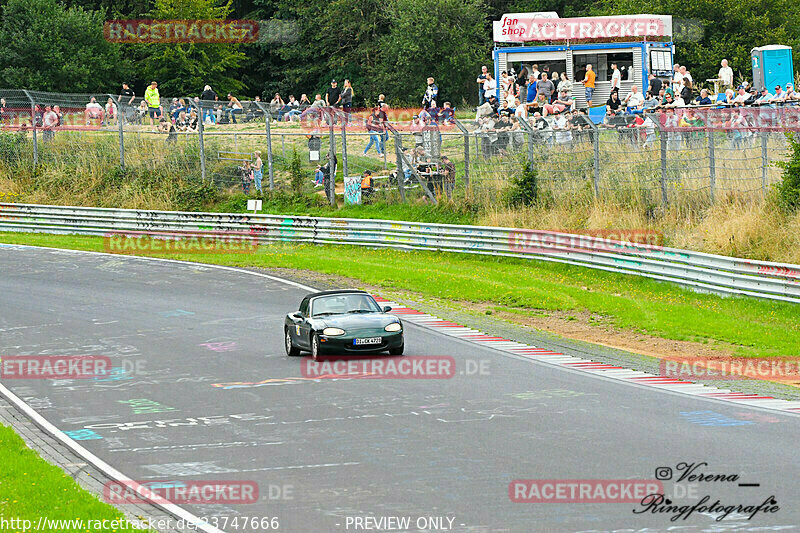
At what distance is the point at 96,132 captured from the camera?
40.8m

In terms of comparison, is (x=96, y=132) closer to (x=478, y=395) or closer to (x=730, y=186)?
(x=730, y=186)

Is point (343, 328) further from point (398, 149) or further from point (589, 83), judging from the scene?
point (589, 83)

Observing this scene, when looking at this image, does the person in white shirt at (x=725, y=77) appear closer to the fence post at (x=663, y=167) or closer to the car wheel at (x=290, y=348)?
the fence post at (x=663, y=167)

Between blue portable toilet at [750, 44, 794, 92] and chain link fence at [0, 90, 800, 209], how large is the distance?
10.9 meters

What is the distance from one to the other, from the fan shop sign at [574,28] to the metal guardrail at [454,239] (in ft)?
33.8

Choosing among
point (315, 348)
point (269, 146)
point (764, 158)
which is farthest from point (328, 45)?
point (315, 348)

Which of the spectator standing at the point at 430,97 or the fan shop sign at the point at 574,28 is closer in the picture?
the spectator standing at the point at 430,97

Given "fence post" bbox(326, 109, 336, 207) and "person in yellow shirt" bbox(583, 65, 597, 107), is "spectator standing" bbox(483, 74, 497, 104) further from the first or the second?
"fence post" bbox(326, 109, 336, 207)

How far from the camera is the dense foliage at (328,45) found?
195ft

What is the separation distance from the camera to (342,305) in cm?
1894

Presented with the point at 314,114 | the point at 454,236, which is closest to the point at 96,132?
the point at 314,114

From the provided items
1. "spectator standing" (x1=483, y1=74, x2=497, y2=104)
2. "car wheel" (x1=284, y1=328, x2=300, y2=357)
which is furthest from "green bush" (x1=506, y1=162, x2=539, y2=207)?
"car wheel" (x1=284, y1=328, x2=300, y2=357)

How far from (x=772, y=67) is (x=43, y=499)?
110 feet

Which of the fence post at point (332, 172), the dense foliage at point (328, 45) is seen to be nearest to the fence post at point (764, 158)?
the fence post at point (332, 172)
